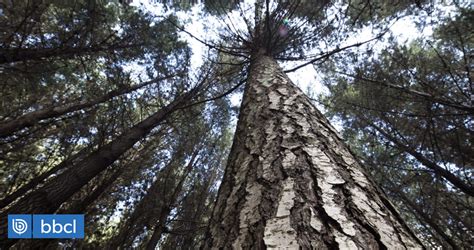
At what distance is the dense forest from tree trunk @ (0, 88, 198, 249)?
0.02 meters

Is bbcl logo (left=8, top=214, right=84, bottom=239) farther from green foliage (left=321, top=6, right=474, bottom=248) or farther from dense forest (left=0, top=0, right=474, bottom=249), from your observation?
green foliage (left=321, top=6, right=474, bottom=248)

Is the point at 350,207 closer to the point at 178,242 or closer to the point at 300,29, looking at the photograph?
the point at 300,29

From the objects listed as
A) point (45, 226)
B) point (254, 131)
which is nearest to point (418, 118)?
point (254, 131)

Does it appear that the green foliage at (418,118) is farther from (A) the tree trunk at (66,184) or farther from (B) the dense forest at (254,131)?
(A) the tree trunk at (66,184)

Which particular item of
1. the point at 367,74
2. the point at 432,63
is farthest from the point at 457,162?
the point at 367,74

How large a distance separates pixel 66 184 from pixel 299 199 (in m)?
3.47

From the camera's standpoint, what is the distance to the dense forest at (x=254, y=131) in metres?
0.90

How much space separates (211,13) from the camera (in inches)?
256

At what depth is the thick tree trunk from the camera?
711 mm

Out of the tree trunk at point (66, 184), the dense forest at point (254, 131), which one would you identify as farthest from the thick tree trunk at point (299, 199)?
the tree trunk at point (66, 184)

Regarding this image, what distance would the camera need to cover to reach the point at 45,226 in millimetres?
3451

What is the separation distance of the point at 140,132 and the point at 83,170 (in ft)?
3.86

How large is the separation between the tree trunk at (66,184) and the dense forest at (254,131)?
0.02m

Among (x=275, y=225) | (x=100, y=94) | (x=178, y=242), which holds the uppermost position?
(x=100, y=94)
